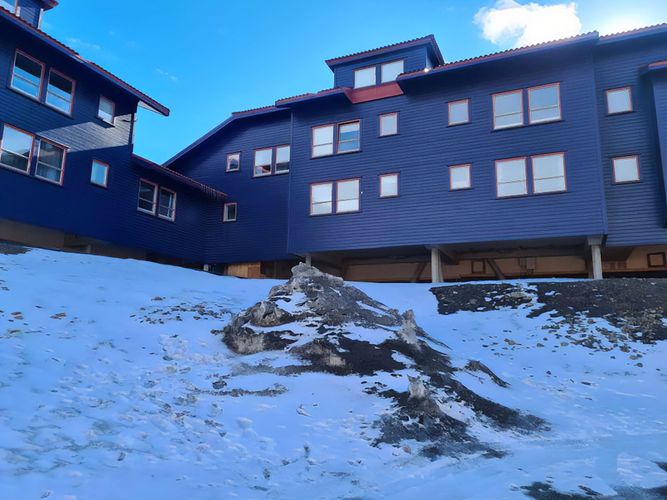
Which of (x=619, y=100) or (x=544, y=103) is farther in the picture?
(x=544, y=103)

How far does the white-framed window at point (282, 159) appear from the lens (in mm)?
25047

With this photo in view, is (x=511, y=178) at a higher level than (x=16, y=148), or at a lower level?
lower

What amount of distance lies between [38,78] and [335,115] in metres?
11.6

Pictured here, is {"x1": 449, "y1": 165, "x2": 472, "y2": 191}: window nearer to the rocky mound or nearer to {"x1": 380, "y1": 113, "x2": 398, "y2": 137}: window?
{"x1": 380, "y1": 113, "x2": 398, "y2": 137}: window

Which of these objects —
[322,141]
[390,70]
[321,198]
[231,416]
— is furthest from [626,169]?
[231,416]

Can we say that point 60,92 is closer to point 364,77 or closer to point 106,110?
point 106,110

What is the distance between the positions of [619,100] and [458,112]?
229 inches

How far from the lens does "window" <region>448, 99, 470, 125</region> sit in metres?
20.1

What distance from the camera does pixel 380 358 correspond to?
7.50 meters

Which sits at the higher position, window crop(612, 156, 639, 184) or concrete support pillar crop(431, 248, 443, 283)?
window crop(612, 156, 639, 184)

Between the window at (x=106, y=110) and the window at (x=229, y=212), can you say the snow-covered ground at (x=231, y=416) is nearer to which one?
the window at (x=106, y=110)

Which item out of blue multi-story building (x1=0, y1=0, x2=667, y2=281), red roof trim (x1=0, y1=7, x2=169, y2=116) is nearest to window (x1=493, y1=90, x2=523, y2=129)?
blue multi-story building (x1=0, y1=0, x2=667, y2=281)

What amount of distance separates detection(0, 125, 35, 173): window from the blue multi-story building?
44 millimetres

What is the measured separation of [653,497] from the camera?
420 cm
